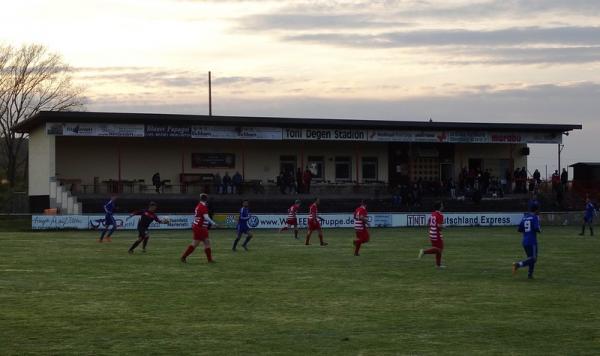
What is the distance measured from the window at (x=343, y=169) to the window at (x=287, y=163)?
10.1 feet

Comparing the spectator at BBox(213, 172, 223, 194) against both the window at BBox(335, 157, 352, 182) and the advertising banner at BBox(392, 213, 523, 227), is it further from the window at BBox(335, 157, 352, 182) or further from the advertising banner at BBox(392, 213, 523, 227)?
the advertising banner at BBox(392, 213, 523, 227)

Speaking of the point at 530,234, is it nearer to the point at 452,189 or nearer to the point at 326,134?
the point at 326,134

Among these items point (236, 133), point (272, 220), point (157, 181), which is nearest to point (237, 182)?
point (236, 133)

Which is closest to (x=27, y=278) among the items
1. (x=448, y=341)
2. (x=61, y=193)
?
(x=448, y=341)

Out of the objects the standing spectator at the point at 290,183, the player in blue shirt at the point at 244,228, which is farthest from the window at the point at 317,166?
the player in blue shirt at the point at 244,228

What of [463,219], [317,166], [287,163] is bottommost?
[463,219]

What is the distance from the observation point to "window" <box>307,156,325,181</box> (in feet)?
210

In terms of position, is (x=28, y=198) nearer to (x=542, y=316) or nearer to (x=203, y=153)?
(x=203, y=153)

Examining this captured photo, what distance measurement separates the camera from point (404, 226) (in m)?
53.1

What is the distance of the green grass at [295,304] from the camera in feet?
41.3

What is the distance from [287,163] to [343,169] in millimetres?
4095

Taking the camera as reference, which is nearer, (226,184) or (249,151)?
(226,184)

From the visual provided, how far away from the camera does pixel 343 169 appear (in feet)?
212

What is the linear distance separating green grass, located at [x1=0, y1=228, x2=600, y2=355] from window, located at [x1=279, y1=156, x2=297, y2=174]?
33.3 meters
